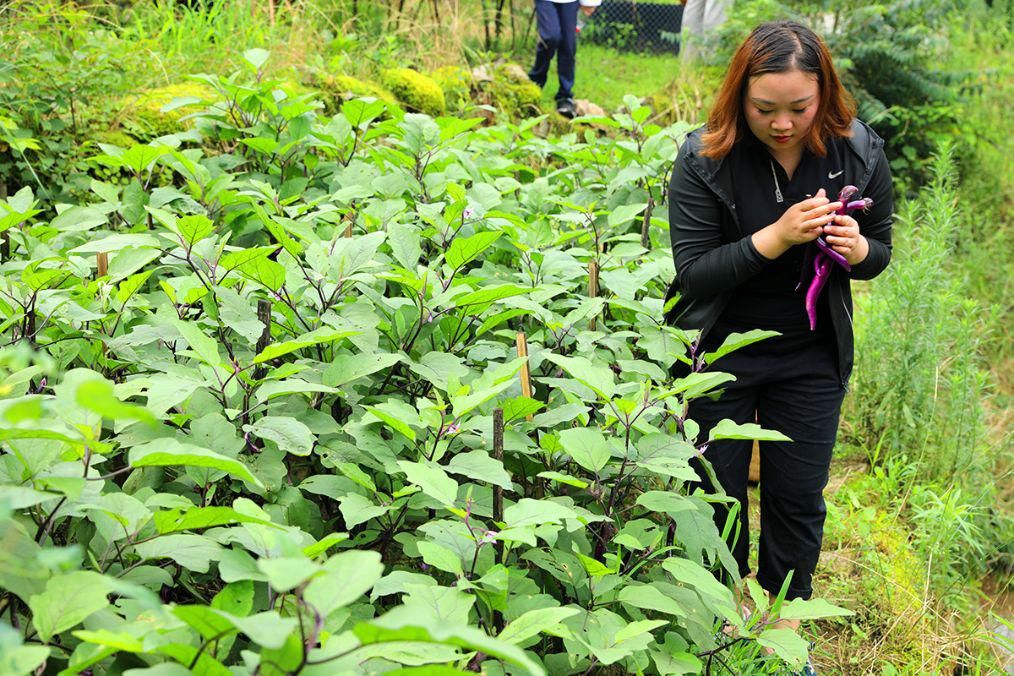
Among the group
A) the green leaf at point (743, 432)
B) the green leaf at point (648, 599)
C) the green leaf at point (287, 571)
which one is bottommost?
the green leaf at point (648, 599)

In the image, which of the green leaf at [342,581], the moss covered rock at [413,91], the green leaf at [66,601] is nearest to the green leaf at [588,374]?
the green leaf at [342,581]

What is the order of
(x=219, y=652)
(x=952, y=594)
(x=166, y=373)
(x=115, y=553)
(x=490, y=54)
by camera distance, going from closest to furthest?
(x=219, y=652)
(x=115, y=553)
(x=166, y=373)
(x=952, y=594)
(x=490, y=54)

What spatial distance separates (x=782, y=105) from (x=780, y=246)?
324mm

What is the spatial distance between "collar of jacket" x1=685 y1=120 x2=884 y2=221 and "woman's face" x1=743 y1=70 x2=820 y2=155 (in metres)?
0.14

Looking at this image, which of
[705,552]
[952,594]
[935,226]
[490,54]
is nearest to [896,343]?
[935,226]

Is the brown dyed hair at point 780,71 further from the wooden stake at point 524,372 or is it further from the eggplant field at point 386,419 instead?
the wooden stake at point 524,372

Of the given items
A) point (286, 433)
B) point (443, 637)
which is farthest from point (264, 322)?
point (443, 637)

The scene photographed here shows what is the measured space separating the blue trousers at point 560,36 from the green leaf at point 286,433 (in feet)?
19.8

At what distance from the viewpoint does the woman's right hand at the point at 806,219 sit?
214 cm

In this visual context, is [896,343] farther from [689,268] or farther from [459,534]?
[459,534]

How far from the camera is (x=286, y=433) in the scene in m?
1.48

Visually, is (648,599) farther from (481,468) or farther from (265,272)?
(265,272)

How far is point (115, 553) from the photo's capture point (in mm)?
1316

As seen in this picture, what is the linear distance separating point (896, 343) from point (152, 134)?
3029 millimetres
